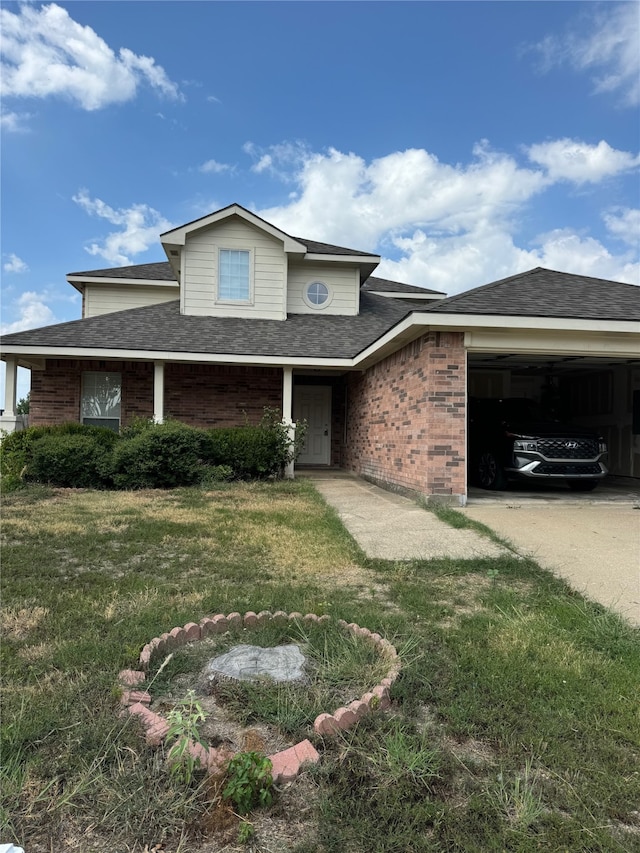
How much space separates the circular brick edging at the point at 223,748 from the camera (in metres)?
2.08

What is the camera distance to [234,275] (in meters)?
14.5

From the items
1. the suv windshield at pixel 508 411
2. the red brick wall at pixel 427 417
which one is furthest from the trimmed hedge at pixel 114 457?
the suv windshield at pixel 508 411

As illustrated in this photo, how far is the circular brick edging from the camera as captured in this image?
2078mm

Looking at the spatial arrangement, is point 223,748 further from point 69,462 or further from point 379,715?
point 69,462

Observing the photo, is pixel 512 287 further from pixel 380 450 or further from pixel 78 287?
pixel 78 287

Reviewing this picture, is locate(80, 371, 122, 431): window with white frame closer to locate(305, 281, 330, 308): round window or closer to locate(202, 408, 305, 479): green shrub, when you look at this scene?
locate(202, 408, 305, 479): green shrub

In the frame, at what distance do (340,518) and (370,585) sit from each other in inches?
117

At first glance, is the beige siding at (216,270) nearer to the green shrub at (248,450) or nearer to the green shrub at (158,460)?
the green shrub at (248,450)

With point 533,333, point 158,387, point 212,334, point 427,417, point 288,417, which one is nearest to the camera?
point 427,417

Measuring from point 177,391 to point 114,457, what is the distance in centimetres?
410

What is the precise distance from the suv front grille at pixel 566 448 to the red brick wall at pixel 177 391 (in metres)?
7.41

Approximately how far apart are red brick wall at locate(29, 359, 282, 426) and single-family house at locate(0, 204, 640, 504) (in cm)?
3

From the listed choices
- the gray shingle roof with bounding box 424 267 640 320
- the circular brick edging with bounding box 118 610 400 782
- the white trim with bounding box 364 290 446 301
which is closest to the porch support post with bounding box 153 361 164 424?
the gray shingle roof with bounding box 424 267 640 320

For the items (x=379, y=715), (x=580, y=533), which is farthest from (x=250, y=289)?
(x=379, y=715)
